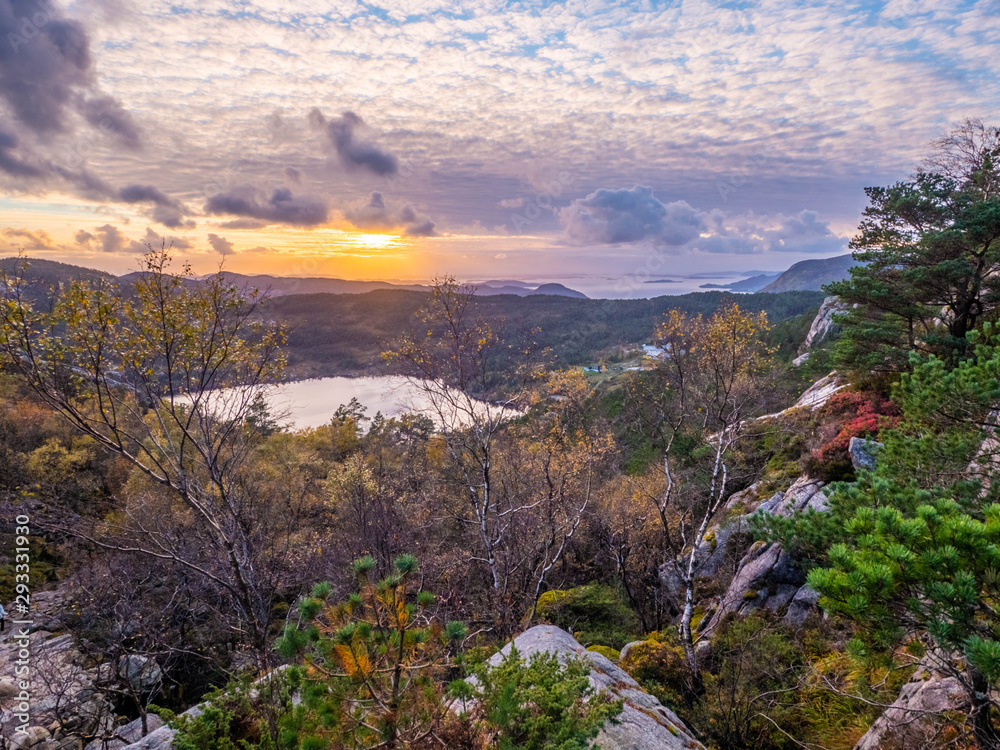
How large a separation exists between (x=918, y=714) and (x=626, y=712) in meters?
3.51

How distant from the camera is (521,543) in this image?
15.4 metres

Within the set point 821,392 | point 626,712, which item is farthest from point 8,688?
point 821,392

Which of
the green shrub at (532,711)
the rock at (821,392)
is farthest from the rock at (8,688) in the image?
the rock at (821,392)

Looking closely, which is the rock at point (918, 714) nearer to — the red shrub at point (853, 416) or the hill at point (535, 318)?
the red shrub at point (853, 416)

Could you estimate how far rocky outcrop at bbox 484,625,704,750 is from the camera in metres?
4.86

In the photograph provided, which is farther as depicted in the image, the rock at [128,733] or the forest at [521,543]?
the rock at [128,733]

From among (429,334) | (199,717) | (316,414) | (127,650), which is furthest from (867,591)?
(316,414)

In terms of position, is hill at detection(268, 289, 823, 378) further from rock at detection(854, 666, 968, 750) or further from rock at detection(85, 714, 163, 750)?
rock at detection(854, 666, 968, 750)

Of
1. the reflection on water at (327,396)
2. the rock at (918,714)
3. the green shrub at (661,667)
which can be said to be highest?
the rock at (918,714)

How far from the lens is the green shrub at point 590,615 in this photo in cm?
1292

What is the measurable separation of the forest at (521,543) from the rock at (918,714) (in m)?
0.06

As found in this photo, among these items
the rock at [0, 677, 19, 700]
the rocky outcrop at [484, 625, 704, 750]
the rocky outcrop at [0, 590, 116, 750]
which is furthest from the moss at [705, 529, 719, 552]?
the rock at [0, 677, 19, 700]

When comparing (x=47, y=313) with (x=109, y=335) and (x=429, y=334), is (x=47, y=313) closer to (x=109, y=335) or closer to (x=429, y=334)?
(x=109, y=335)

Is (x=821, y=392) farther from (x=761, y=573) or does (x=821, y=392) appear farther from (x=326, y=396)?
(x=326, y=396)
